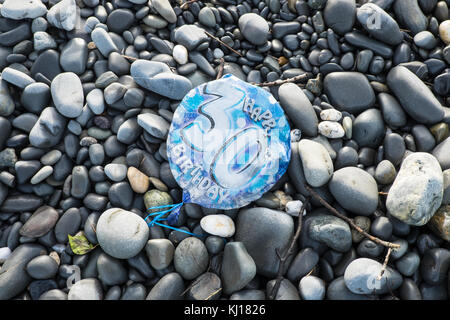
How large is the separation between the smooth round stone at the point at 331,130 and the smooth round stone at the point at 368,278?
79cm

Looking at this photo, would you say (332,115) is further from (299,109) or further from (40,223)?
(40,223)

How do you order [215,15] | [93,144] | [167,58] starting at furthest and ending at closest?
1. [215,15]
2. [167,58]
3. [93,144]

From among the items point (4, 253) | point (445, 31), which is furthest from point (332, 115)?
point (4, 253)

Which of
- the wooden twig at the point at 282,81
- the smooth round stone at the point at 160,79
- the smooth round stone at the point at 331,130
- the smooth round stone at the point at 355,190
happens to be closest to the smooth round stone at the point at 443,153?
the smooth round stone at the point at 355,190

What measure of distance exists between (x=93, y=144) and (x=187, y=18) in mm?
1161

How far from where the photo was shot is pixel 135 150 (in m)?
2.24

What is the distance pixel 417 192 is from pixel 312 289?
0.78 metres

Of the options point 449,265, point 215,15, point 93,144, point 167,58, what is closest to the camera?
point 449,265

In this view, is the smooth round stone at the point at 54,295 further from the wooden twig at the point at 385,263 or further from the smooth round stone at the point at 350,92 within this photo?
the smooth round stone at the point at 350,92

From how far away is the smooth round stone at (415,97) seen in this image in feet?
7.23

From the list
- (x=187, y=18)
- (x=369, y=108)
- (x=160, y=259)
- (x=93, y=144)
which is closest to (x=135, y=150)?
(x=93, y=144)

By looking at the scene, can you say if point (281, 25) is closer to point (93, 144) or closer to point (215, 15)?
point (215, 15)

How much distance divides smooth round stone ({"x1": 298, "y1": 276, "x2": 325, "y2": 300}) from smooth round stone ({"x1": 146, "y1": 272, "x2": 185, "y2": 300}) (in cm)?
68

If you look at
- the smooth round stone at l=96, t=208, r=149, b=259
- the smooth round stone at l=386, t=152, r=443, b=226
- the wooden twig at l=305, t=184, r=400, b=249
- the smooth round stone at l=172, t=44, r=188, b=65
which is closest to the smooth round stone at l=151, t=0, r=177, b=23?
the smooth round stone at l=172, t=44, r=188, b=65
